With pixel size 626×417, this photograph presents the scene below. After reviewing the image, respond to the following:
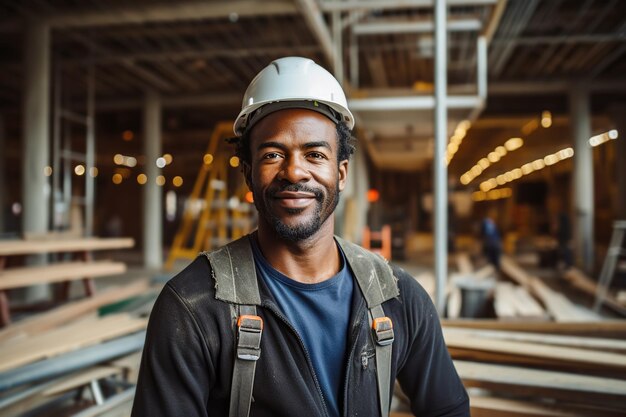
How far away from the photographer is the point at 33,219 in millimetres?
8430

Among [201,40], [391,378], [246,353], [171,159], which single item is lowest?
[391,378]

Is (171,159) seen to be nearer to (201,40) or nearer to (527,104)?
(201,40)

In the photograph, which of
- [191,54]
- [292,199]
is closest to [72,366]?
[292,199]

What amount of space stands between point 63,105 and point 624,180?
15.8 m

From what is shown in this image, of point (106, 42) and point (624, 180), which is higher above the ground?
point (106, 42)

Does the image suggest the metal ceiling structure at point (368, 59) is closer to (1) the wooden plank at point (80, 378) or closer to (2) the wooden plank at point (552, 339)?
(2) the wooden plank at point (552, 339)

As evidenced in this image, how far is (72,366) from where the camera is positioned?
302 cm

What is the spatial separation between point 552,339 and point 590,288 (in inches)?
300

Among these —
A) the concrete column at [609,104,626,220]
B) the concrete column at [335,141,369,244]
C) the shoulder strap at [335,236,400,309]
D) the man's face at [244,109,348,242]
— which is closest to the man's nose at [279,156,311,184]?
the man's face at [244,109,348,242]

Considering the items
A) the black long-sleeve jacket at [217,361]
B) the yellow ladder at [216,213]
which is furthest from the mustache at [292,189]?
the yellow ladder at [216,213]

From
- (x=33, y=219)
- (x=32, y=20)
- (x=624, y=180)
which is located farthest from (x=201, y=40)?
(x=624, y=180)

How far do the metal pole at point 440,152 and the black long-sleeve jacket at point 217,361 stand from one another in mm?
2404

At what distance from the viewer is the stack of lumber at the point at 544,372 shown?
2.75m

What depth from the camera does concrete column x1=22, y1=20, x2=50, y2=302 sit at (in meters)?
8.30
